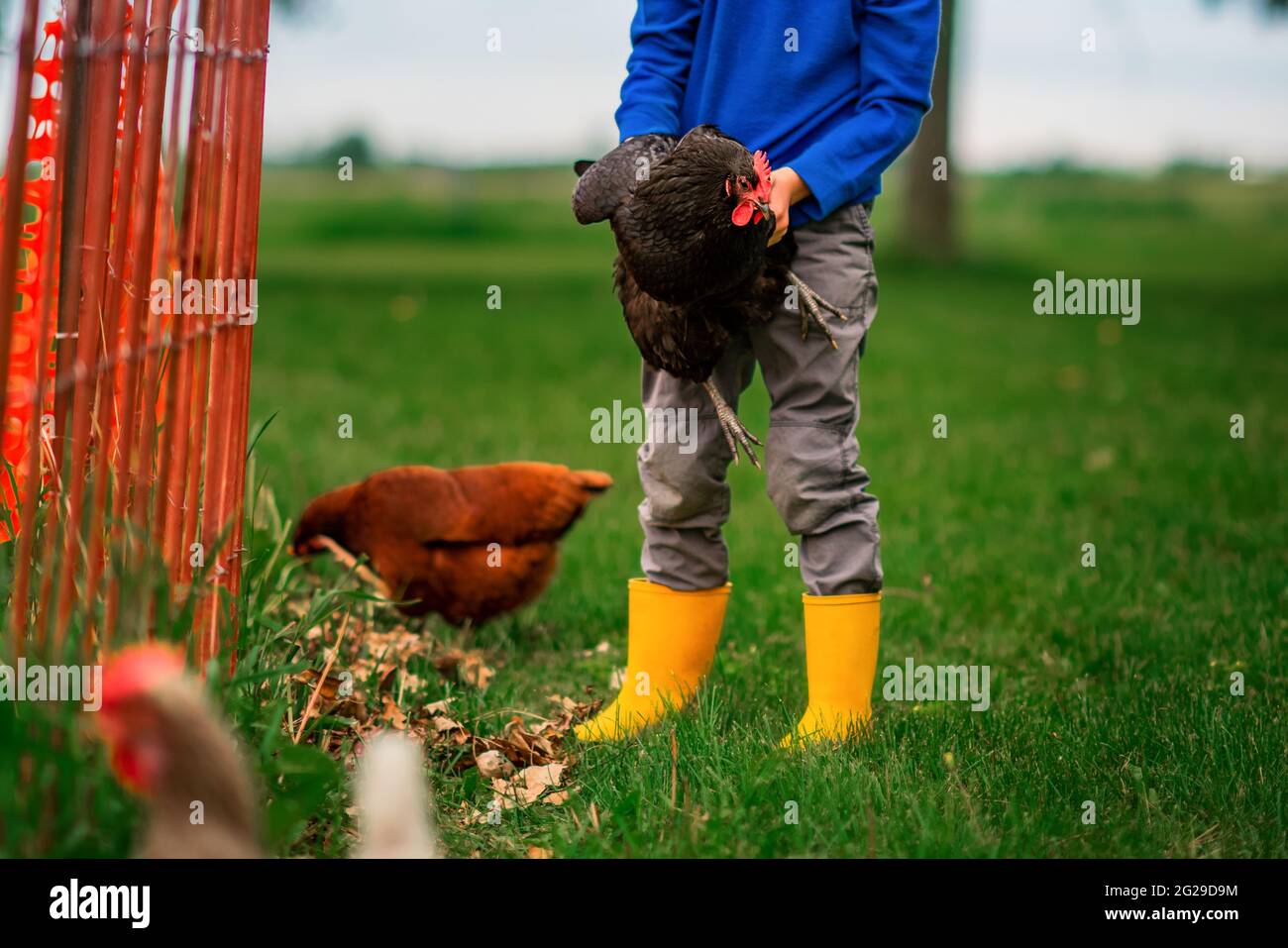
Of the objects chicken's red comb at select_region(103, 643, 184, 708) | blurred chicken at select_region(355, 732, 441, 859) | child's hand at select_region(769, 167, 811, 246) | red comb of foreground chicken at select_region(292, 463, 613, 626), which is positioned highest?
child's hand at select_region(769, 167, 811, 246)

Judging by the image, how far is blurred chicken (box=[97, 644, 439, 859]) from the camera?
1.58m

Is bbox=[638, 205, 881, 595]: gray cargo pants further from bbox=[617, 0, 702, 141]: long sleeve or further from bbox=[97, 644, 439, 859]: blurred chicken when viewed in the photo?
bbox=[97, 644, 439, 859]: blurred chicken

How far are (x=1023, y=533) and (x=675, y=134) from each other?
2.61m

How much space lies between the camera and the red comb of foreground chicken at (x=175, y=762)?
158 centimetres

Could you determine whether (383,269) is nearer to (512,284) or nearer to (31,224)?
(512,284)

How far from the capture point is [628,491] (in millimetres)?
5711

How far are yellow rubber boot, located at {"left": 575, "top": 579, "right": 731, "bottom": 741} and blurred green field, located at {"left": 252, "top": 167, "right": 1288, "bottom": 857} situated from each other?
109 millimetres

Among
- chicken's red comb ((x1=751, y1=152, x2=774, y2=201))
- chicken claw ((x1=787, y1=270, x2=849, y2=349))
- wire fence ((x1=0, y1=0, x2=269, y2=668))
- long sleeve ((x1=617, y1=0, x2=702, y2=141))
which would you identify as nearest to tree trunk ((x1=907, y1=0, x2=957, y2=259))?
long sleeve ((x1=617, y1=0, x2=702, y2=141))

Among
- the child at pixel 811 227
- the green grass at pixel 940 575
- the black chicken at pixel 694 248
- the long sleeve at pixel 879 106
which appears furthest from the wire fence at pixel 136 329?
the long sleeve at pixel 879 106

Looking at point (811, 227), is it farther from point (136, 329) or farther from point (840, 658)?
point (136, 329)
